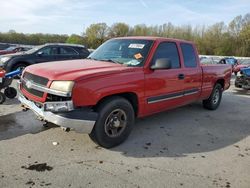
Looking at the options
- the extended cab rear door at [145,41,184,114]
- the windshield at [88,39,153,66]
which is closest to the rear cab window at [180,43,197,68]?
the extended cab rear door at [145,41,184,114]

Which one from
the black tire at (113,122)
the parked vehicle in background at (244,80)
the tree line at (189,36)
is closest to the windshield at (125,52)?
the black tire at (113,122)

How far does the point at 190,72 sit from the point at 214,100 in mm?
2065

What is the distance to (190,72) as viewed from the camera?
631cm

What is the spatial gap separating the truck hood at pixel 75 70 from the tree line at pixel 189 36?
4829 cm

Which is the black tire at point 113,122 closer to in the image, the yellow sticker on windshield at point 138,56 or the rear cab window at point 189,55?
the yellow sticker on windshield at point 138,56

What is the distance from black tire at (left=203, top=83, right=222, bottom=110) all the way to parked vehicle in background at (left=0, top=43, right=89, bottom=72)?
768 cm

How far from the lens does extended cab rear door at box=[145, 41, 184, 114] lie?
524 cm

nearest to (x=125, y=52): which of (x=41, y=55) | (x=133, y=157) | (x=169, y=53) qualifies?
(x=169, y=53)

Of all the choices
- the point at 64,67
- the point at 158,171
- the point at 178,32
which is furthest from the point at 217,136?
the point at 178,32

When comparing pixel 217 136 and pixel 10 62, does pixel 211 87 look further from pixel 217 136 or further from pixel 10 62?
pixel 10 62

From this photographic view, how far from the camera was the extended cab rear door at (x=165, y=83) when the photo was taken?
524 centimetres

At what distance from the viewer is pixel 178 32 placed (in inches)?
2596

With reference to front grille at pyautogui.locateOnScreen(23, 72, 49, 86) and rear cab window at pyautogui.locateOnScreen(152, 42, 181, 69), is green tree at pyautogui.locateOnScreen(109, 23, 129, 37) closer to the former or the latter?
rear cab window at pyautogui.locateOnScreen(152, 42, 181, 69)

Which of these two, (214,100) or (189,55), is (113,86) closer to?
(189,55)
